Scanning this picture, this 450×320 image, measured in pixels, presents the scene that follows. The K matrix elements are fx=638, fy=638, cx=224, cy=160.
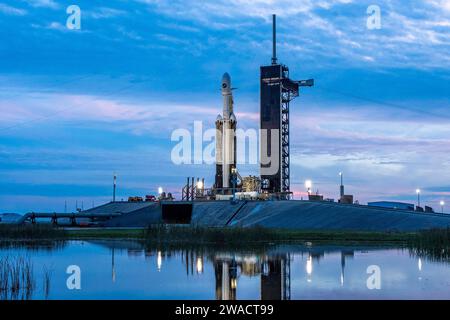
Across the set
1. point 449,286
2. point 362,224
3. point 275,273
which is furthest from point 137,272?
point 362,224

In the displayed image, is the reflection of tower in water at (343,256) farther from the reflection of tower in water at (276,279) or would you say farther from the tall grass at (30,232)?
the tall grass at (30,232)

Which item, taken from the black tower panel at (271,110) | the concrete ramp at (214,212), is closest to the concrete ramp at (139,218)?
the concrete ramp at (214,212)

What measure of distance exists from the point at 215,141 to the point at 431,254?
71.4m

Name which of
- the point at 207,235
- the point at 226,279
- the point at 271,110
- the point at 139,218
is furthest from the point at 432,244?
the point at 271,110

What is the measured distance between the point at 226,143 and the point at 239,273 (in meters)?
77.9

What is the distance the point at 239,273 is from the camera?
109 feet

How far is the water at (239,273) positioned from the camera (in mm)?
26766

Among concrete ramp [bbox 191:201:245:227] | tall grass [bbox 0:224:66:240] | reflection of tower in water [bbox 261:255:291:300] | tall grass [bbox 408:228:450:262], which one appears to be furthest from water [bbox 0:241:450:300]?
concrete ramp [bbox 191:201:245:227]

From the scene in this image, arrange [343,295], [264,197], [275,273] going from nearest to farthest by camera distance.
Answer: [343,295], [275,273], [264,197]

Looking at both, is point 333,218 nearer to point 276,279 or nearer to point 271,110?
point 271,110

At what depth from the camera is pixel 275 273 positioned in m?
33.4

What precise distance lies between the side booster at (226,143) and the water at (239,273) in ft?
205

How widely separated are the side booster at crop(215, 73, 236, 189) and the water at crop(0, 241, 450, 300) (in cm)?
6256
